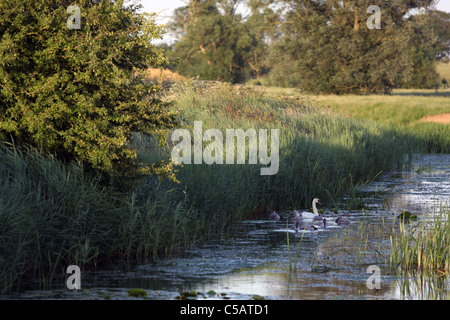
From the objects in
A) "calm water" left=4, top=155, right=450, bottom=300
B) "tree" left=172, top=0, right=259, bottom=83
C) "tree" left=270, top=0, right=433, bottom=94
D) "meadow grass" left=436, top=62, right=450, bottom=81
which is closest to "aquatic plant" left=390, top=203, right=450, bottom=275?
"calm water" left=4, top=155, right=450, bottom=300

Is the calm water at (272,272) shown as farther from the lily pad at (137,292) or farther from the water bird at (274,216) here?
the water bird at (274,216)

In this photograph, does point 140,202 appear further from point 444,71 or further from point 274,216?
point 444,71

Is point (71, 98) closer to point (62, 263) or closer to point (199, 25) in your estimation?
point (62, 263)

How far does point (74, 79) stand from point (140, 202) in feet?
5.93

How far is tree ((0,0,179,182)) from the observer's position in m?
7.73

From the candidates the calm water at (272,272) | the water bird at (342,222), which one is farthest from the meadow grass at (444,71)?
the calm water at (272,272)

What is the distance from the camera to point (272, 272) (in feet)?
23.2

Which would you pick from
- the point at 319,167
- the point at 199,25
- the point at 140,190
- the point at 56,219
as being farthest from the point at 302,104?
the point at 199,25

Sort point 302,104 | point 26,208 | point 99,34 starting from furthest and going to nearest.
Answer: point 302,104 < point 99,34 < point 26,208

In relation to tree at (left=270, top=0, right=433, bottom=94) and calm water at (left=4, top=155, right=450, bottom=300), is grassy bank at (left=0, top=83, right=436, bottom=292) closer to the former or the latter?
calm water at (left=4, top=155, right=450, bottom=300)

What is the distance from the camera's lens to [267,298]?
605 centimetres

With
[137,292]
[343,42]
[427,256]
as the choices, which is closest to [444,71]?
Answer: [343,42]

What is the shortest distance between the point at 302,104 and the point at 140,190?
41.9 feet

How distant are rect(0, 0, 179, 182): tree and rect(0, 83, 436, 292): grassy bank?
33 centimetres
